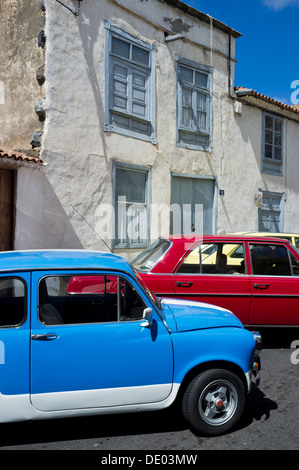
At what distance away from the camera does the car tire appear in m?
3.69

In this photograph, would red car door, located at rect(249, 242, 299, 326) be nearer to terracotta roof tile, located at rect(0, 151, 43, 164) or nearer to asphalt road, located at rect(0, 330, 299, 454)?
asphalt road, located at rect(0, 330, 299, 454)

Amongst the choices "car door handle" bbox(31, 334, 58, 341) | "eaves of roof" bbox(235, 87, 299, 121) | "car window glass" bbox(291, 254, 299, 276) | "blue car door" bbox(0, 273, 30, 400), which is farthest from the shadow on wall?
"eaves of roof" bbox(235, 87, 299, 121)

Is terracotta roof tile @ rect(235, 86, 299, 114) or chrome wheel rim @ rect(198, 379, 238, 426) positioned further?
terracotta roof tile @ rect(235, 86, 299, 114)

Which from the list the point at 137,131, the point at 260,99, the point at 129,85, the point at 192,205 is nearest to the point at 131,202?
the point at 137,131

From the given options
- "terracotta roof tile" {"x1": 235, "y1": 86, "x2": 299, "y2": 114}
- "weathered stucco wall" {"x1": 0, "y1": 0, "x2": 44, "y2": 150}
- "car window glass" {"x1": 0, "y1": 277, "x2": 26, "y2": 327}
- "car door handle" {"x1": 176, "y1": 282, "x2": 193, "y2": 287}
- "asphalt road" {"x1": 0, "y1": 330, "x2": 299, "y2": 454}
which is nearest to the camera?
"car window glass" {"x1": 0, "y1": 277, "x2": 26, "y2": 327}

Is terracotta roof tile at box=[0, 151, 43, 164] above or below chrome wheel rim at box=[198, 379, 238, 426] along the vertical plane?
above

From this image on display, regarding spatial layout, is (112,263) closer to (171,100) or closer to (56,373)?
(56,373)

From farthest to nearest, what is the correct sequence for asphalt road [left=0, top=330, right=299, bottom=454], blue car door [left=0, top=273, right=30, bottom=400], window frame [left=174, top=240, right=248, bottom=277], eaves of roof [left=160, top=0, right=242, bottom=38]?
1. eaves of roof [left=160, top=0, right=242, bottom=38]
2. window frame [left=174, top=240, right=248, bottom=277]
3. asphalt road [left=0, top=330, right=299, bottom=454]
4. blue car door [left=0, top=273, right=30, bottom=400]

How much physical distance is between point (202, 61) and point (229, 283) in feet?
32.3

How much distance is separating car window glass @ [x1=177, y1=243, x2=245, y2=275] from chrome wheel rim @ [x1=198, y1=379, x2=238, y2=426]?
2.42m

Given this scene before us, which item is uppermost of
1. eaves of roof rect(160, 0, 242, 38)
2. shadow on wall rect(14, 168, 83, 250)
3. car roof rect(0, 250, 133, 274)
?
eaves of roof rect(160, 0, 242, 38)

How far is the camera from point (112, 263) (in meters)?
3.83

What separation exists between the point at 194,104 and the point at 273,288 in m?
8.84
